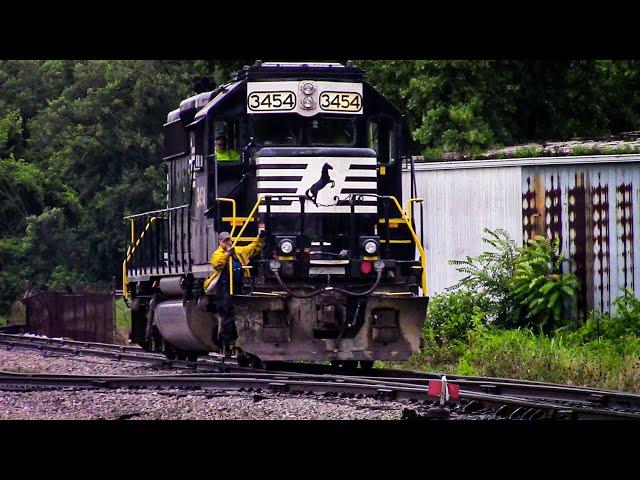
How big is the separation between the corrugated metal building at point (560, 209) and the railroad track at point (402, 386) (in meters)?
3.87

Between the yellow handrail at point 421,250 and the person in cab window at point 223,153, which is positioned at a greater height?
the person in cab window at point 223,153

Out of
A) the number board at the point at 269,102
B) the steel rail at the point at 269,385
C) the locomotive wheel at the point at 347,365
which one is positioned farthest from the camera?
the locomotive wheel at the point at 347,365

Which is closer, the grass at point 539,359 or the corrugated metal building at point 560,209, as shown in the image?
the grass at point 539,359

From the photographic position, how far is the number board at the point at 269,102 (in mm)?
15977

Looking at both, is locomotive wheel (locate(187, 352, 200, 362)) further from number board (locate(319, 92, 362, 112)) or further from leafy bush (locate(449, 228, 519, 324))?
number board (locate(319, 92, 362, 112))

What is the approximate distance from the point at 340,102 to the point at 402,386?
4.40m

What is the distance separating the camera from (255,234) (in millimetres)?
15656

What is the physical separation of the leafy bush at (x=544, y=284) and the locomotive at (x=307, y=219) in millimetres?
2924

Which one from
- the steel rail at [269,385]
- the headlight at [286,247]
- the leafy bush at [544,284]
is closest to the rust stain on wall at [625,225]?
the leafy bush at [544,284]

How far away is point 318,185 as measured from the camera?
1563cm

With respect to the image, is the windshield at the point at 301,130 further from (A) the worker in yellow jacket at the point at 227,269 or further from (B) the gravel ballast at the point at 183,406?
(B) the gravel ballast at the point at 183,406

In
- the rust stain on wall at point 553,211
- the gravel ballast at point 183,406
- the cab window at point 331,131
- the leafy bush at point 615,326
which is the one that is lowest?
the gravel ballast at point 183,406

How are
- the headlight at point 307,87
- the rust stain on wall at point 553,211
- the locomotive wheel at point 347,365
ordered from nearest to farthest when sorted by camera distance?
the headlight at point 307,87 → the locomotive wheel at point 347,365 → the rust stain on wall at point 553,211
